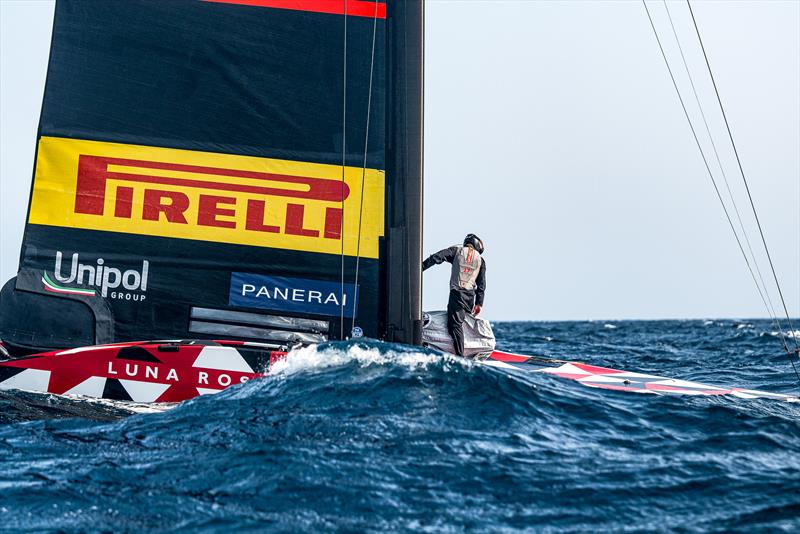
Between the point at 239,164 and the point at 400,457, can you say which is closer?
the point at 400,457

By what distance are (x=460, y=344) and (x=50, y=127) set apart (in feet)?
11.0

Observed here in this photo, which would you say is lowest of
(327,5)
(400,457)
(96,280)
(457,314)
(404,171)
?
(400,457)

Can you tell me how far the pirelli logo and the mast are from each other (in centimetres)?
20

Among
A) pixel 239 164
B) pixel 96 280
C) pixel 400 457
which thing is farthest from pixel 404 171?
pixel 400 457

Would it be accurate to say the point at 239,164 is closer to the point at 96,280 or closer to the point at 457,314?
the point at 96,280

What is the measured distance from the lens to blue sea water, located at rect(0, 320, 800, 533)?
3.31m

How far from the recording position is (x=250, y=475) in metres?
3.68

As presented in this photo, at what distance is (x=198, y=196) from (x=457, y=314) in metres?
2.19

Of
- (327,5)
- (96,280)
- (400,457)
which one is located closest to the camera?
(400,457)

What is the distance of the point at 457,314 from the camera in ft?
22.6

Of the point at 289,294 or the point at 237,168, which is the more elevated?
the point at 237,168

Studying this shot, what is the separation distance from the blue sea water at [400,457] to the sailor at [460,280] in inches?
45.7

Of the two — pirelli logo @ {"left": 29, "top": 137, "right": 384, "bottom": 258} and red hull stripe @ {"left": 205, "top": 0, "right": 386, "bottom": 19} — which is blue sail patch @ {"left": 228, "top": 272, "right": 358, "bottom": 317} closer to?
pirelli logo @ {"left": 29, "top": 137, "right": 384, "bottom": 258}

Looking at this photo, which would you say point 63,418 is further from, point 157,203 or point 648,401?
point 648,401
